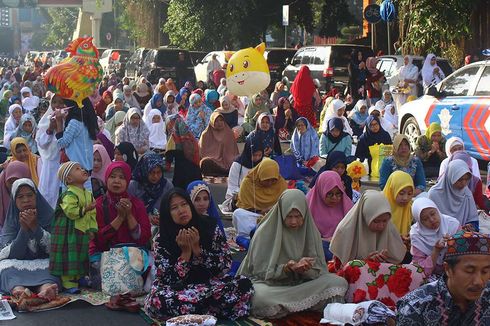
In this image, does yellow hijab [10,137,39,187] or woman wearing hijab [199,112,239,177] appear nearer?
yellow hijab [10,137,39,187]

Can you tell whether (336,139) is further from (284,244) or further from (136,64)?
(136,64)

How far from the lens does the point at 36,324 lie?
6852mm

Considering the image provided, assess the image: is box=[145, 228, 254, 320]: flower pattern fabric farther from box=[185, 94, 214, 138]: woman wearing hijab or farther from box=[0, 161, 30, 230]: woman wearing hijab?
box=[185, 94, 214, 138]: woman wearing hijab

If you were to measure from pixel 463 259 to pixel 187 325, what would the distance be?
2.50 meters

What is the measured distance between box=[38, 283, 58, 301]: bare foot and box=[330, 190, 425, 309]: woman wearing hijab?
2.01 metres

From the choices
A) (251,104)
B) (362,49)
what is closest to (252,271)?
(251,104)

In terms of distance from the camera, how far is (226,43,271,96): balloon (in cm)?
1112

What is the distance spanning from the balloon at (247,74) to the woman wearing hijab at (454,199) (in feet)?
9.51

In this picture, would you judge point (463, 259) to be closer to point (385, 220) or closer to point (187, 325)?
point (187, 325)

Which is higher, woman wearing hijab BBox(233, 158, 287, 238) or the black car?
the black car

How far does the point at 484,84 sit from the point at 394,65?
32.6 ft

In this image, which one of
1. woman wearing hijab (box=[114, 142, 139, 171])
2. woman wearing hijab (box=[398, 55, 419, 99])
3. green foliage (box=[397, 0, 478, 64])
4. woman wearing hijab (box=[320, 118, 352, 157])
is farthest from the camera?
green foliage (box=[397, 0, 478, 64])

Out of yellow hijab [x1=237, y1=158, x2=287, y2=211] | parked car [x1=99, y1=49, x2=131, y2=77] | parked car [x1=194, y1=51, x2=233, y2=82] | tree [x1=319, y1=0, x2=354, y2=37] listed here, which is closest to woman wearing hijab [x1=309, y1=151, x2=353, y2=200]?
yellow hijab [x1=237, y1=158, x2=287, y2=211]

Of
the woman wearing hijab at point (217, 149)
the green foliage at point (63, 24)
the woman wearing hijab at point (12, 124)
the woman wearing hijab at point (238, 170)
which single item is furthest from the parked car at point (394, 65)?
the green foliage at point (63, 24)
